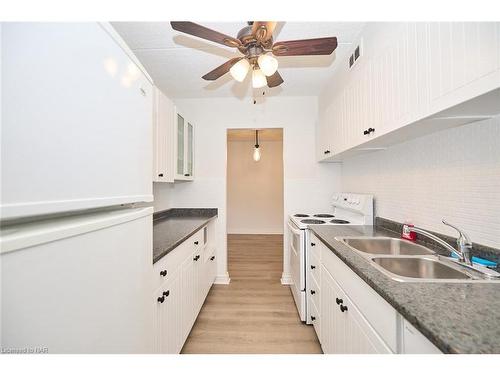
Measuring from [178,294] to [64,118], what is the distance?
1319mm

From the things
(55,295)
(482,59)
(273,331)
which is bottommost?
(273,331)

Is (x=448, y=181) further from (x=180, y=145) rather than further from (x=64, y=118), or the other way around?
(x=180, y=145)

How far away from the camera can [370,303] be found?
900 mm

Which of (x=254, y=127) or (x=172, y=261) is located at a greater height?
(x=254, y=127)

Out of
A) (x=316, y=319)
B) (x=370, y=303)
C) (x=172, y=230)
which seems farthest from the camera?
(x=172, y=230)

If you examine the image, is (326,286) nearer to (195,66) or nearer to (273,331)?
(273,331)

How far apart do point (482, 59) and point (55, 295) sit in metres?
1.40

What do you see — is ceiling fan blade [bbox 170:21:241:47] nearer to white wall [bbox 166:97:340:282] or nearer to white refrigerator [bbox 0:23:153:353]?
white refrigerator [bbox 0:23:153:353]

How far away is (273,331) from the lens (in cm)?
187

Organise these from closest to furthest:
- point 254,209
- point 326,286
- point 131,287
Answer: point 131,287 → point 326,286 → point 254,209

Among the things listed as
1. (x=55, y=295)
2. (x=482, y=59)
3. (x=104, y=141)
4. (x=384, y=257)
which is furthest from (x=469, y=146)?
(x=55, y=295)

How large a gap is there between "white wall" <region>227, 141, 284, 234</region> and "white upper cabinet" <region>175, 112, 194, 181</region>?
2.82m

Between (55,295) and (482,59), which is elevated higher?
(482,59)

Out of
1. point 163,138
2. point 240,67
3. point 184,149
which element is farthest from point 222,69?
point 184,149
